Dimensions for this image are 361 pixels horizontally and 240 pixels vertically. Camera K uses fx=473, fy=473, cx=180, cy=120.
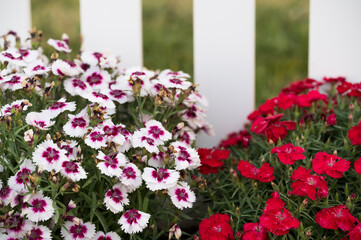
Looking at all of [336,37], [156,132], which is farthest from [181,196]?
[336,37]

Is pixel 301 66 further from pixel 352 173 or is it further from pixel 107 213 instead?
pixel 107 213

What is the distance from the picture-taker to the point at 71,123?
1.47 meters

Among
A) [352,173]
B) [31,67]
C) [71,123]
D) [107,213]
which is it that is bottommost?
[107,213]

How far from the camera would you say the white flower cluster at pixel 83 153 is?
4.40 ft

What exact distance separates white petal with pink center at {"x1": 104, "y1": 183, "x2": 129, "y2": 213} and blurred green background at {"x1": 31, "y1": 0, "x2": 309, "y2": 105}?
74.8 inches

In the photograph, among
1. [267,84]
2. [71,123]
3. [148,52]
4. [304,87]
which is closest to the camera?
[71,123]

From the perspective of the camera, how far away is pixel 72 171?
133 cm

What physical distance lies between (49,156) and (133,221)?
31 centimetres

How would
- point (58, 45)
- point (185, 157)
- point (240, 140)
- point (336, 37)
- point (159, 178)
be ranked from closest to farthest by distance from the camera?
point (159, 178)
point (185, 157)
point (58, 45)
point (240, 140)
point (336, 37)

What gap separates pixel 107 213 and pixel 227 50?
95 centimetres

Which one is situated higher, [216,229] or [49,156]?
[49,156]

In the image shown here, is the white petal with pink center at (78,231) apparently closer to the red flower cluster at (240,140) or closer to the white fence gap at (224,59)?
the red flower cluster at (240,140)

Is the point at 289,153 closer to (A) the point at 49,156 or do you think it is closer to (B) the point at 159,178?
(B) the point at 159,178

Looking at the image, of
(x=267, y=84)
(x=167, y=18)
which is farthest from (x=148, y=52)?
(x=267, y=84)
